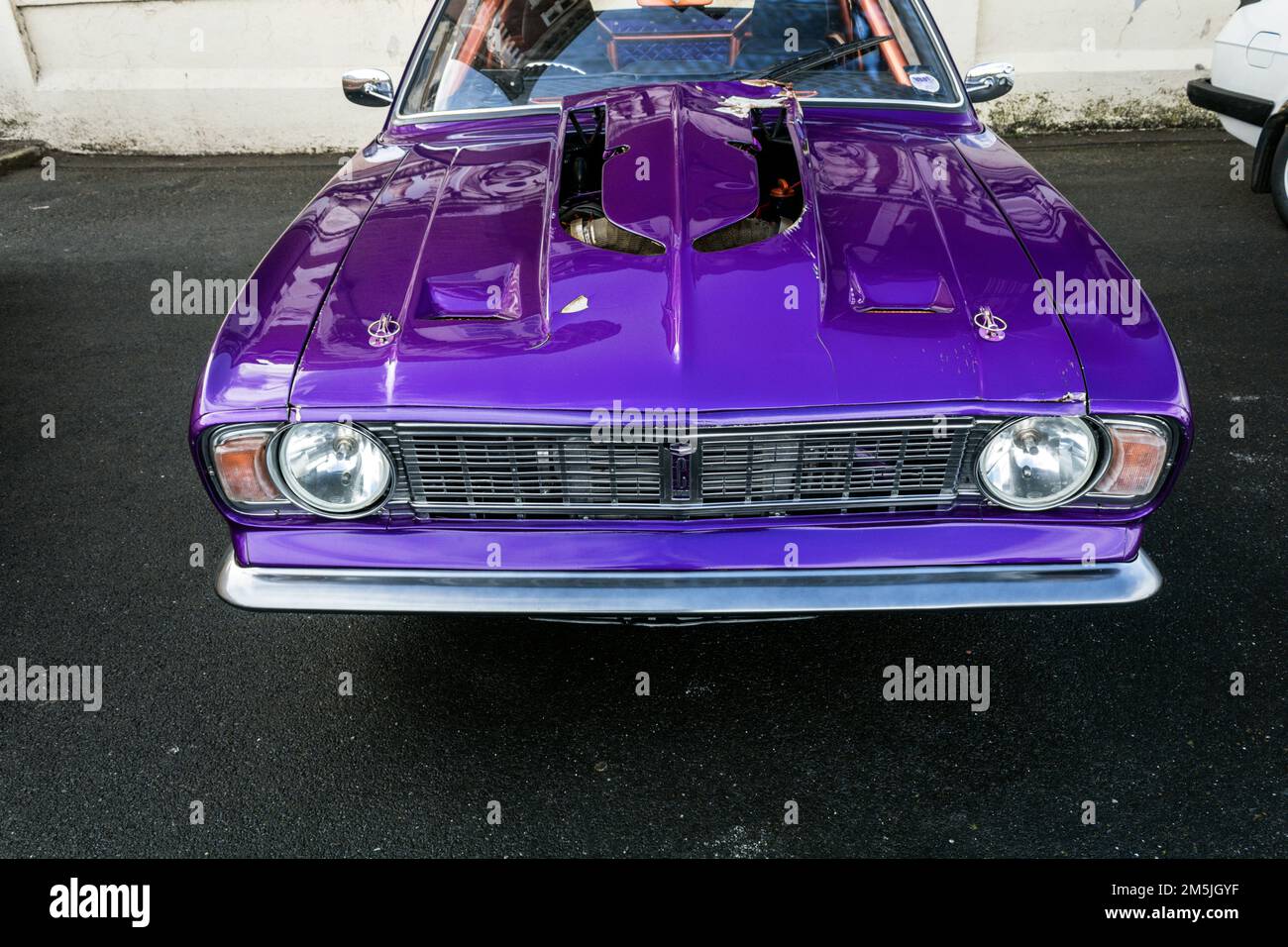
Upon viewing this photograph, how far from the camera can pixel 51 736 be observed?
2.45 metres

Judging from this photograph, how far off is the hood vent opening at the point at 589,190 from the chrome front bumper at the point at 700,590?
682mm

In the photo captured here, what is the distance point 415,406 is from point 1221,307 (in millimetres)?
3944

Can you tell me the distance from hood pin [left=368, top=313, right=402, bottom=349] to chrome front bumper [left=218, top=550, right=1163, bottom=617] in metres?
0.44

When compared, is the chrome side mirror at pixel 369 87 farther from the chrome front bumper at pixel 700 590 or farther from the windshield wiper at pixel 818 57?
the chrome front bumper at pixel 700 590

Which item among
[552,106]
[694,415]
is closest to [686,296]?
[694,415]

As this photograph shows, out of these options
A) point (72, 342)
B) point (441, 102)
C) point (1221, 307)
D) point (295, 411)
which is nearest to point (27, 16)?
point (72, 342)

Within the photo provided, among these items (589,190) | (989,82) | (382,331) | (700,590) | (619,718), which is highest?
(989,82)

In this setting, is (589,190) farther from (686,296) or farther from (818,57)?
(818,57)

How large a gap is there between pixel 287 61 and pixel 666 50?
5088 mm

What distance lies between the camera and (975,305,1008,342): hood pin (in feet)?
6.31

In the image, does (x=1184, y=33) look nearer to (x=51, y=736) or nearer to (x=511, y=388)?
(x=511, y=388)

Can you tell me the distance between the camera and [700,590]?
1.96 meters

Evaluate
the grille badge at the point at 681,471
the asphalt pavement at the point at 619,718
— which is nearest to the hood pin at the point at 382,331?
the grille badge at the point at 681,471

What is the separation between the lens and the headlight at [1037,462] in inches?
75.9
